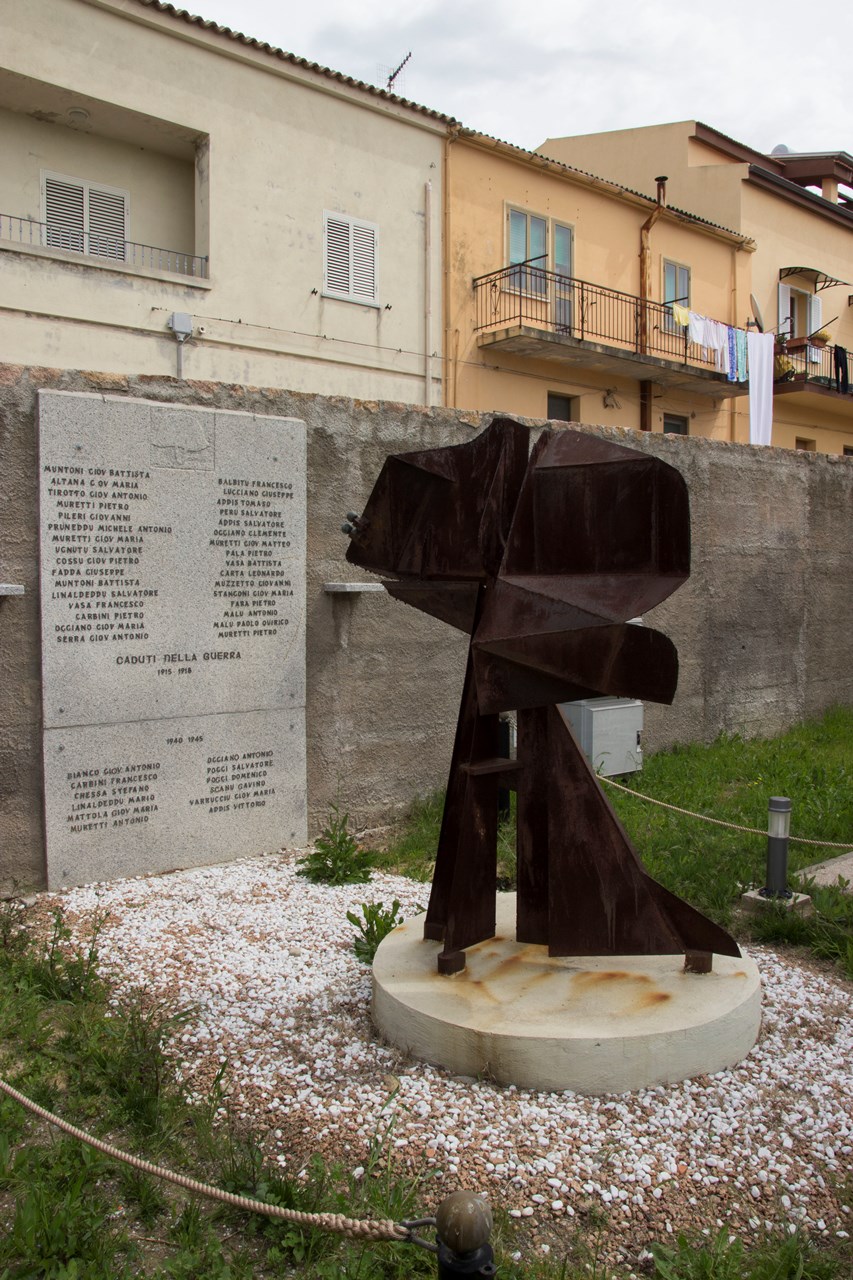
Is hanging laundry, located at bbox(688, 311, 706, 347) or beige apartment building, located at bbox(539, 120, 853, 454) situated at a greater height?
beige apartment building, located at bbox(539, 120, 853, 454)

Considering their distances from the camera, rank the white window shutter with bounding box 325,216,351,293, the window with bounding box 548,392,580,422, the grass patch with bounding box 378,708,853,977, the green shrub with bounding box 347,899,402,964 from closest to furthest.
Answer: the green shrub with bounding box 347,899,402,964 → the grass patch with bounding box 378,708,853,977 → the white window shutter with bounding box 325,216,351,293 → the window with bounding box 548,392,580,422

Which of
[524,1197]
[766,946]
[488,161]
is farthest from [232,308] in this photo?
[524,1197]

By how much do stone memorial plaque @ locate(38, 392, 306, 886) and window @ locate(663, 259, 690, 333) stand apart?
1505cm

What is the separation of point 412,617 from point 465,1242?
4823mm

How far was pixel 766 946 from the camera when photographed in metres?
4.68

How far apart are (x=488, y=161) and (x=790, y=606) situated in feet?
32.3

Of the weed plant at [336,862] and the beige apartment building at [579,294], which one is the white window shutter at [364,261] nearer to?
the beige apartment building at [579,294]

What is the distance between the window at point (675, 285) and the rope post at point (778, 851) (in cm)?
1564

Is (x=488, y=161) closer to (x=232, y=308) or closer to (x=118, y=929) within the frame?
(x=232, y=308)

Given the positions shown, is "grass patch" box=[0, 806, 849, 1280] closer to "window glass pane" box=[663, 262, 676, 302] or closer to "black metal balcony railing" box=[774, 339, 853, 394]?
"window glass pane" box=[663, 262, 676, 302]

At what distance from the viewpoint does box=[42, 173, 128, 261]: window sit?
12.9 m

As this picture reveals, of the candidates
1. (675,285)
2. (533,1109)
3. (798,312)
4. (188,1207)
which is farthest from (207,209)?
(798,312)

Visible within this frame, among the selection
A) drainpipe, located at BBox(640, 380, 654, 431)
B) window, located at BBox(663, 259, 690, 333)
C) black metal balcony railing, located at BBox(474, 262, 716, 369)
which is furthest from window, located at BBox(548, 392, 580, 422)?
window, located at BBox(663, 259, 690, 333)

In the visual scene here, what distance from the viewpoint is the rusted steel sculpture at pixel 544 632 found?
3404 mm
